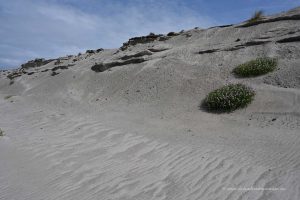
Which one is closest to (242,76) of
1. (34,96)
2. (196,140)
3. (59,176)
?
(196,140)

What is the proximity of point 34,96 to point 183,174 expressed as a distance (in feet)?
51.9

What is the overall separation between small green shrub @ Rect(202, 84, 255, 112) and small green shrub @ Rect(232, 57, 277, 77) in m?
1.77

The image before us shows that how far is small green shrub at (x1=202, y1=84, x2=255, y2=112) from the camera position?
1127 cm

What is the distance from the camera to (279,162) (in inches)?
270

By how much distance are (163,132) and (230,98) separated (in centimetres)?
288

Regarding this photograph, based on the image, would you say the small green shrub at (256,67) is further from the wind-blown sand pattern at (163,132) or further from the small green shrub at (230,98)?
the small green shrub at (230,98)

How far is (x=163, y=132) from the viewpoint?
983 centimetres

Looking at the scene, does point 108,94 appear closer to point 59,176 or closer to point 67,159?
point 67,159

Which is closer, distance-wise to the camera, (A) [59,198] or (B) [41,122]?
(A) [59,198]

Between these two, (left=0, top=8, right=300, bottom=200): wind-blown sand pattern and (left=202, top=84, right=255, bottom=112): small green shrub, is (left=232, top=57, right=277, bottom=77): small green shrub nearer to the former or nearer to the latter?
(left=0, top=8, right=300, bottom=200): wind-blown sand pattern

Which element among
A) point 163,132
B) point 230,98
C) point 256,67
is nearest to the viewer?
point 163,132

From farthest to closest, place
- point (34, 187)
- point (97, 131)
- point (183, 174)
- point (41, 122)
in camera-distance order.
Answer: point (41, 122) → point (97, 131) → point (183, 174) → point (34, 187)

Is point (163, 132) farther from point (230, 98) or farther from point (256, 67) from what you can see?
point (256, 67)

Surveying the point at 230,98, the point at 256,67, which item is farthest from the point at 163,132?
the point at 256,67
